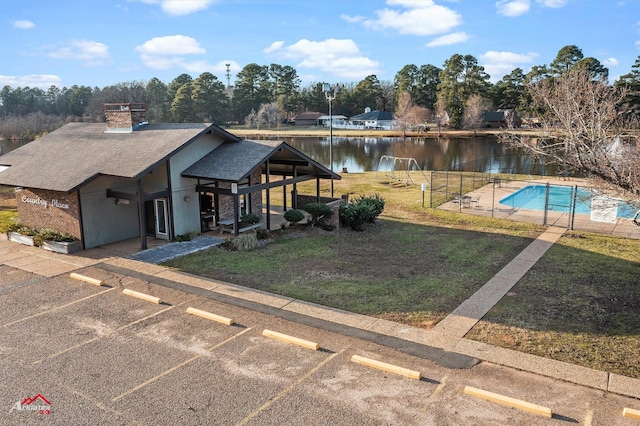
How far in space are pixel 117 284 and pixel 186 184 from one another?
620 centimetres

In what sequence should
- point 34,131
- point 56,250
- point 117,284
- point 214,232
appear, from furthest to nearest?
point 34,131, point 214,232, point 56,250, point 117,284

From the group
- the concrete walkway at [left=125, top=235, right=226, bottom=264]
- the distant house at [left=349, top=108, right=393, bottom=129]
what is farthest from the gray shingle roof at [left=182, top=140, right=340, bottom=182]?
the distant house at [left=349, top=108, right=393, bottom=129]

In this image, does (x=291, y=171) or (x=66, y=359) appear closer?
(x=66, y=359)

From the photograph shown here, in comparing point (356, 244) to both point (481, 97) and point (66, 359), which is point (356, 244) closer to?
point (66, 359)

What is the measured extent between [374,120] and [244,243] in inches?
3524

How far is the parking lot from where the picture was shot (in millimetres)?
7324

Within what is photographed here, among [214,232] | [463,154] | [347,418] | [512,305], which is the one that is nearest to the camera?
[347,418]

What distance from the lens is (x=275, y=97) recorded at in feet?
385

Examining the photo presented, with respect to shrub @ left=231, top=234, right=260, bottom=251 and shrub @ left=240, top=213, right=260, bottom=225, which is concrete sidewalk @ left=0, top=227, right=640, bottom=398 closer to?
shrub @ left=231, top=234, right=260, bottom=251

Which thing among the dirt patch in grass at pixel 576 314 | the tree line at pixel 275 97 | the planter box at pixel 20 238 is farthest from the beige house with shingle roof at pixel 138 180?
the tree line at pixel 275 97

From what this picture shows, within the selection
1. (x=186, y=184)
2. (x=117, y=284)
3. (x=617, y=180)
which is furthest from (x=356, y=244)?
(x=617, y=180)

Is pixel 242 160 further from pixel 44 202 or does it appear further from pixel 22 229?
pixel 22 229

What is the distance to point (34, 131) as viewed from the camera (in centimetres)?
7806

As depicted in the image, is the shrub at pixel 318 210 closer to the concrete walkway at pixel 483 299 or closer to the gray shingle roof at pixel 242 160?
the gray shingle roof at pixel 242 160
